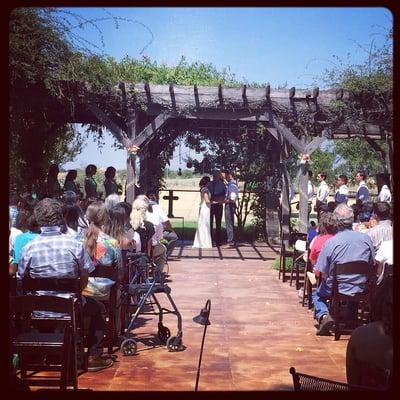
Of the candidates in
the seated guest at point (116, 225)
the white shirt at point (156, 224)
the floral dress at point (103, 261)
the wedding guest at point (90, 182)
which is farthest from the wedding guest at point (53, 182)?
the floral dress at point (103, 261)

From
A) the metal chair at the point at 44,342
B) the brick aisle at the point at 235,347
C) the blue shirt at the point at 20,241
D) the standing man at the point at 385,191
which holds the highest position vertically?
the standing man at the point at 385,191

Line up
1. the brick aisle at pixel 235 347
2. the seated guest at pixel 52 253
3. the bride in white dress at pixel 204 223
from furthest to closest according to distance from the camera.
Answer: the bride in white dress at pixel 204 223 < the brick aisle at pixel 235 347 < the seated guest at pixel 52 253

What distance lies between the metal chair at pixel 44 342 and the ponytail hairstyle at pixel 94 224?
37.2 inches

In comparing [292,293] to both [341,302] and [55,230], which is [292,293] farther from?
[55,230]

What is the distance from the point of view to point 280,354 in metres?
5.44

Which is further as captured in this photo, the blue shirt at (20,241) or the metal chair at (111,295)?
the blue shirt at (20,241)

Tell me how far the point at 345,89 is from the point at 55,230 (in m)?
7.71

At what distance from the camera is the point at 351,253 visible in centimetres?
592

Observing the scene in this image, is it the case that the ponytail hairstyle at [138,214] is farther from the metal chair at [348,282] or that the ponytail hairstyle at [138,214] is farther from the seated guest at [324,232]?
the metal chair at [348,282]

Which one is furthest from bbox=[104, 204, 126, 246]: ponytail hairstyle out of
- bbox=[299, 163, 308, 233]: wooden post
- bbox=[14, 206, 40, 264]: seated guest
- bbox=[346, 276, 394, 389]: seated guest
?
bbox=[299, 163, 308, 233]: wooden post

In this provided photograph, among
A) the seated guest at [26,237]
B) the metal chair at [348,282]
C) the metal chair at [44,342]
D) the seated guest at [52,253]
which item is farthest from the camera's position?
the metal chair at [348,282]

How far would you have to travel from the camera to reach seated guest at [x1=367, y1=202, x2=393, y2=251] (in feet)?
Answer: 20.8

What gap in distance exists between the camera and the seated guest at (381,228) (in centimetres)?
635
